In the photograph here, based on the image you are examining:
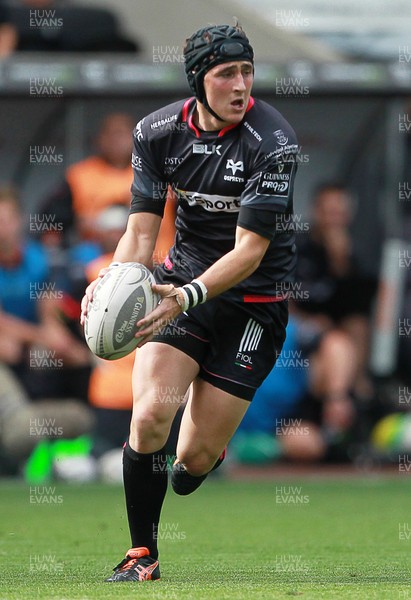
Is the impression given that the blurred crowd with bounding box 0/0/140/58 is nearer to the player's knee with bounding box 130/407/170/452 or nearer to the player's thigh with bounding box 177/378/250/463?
the player's thigh with bounding box 177/378/250/463

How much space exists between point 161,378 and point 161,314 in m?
0.34

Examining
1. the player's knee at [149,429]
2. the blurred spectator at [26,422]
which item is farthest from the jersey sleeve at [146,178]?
the blurred spectator at [26,422]

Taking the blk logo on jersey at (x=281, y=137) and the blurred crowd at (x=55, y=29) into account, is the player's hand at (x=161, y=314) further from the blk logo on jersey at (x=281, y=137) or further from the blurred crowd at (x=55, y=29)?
the blurred crowd at (x=55, y=29)

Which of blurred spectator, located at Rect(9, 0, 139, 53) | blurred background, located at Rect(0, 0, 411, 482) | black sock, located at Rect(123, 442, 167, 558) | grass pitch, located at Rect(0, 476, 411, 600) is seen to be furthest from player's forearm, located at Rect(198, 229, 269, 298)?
blurred spectator, located at Rect(9, 0, 139, 53)

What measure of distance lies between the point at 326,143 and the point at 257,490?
410 centimetres

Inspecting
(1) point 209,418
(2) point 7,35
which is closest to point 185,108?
(1) point 209,418

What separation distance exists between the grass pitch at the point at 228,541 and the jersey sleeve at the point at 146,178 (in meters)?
1.74

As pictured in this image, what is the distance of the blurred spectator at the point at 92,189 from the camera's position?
11539 millimetres

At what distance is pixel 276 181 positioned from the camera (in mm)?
6047

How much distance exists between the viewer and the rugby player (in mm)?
5996

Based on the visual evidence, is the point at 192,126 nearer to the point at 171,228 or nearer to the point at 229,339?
the point at 229,339

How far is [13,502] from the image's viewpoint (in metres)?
9.56

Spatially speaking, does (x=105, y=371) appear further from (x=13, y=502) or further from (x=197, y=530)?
(x=197, y=530)

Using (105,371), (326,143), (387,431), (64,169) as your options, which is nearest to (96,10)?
(64,169)
